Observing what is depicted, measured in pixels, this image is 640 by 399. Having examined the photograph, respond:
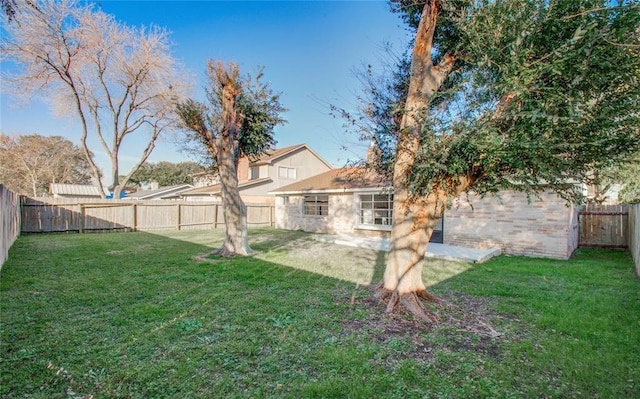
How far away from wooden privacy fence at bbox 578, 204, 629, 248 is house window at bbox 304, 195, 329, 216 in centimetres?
1029

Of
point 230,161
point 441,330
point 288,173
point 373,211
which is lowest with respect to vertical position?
point 441,330

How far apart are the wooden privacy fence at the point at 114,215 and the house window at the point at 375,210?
820 cm

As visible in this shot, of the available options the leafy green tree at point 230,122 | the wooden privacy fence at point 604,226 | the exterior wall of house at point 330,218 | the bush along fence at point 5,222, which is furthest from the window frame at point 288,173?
the wooden privacy fence at point 604,226

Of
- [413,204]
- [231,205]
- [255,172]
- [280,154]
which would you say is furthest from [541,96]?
[255,172]

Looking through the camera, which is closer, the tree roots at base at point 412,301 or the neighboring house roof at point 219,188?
the tree roots at base at point 412,301

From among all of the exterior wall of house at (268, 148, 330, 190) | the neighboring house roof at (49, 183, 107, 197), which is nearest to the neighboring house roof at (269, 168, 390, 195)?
the exterior wall of house at (268, 148, 330, 190)

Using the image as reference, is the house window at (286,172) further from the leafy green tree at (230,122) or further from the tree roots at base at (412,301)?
the tree roots at base at (412,301)

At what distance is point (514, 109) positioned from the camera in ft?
11.9

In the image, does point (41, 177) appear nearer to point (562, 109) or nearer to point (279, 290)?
point (279, 290)

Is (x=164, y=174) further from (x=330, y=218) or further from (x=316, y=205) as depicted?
(x=330, y=218)

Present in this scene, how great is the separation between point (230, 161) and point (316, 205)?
8.01 meters

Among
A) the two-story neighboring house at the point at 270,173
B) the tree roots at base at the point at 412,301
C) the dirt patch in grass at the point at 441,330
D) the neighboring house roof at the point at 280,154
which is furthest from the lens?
the neighboring house roof at the point at 280,154

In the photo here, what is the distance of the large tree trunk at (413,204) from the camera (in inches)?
182

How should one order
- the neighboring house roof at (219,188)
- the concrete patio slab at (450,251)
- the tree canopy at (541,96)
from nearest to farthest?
the tree canopy at (541,96)
the concrete patio slab at (450,251)
the neighboring house roof at (219,188)
